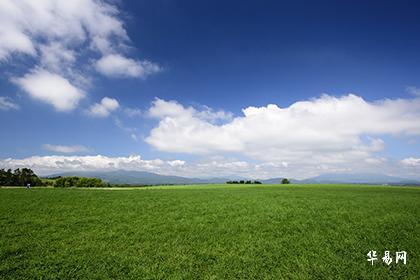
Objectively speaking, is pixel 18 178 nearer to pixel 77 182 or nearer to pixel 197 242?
pixel 77 182

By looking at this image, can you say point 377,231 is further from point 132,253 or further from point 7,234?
point 7,234

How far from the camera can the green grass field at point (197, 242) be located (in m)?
12.9

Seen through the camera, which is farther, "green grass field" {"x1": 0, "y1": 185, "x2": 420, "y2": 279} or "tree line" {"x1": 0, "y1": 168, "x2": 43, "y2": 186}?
"tree line" {"x1": 0, "y1": 168, "x2": 43, "y2": 186}

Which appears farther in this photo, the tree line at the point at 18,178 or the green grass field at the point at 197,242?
the tree line at the point at 18,178

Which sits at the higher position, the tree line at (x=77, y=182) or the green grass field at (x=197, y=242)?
the green grass field at (x=197, y=242)

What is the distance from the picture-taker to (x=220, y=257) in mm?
14625

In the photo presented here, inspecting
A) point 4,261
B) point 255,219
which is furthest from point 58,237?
point 255,219

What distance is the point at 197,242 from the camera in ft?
54.7

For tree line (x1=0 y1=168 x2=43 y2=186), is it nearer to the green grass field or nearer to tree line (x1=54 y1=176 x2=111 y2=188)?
tree line (x1=54 y1=176 x2=111 y2=188)

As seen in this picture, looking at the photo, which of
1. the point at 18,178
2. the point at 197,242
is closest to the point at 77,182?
the point at 18,178

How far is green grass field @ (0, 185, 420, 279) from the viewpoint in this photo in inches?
506

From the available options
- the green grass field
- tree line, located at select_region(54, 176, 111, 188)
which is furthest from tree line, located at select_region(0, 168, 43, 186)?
the green grass field

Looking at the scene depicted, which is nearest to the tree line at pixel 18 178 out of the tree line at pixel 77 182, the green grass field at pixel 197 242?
the tree line at pixel 77 182

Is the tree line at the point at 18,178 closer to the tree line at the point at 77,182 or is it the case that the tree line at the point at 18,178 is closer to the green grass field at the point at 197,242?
the tree line at the point at 77,182
